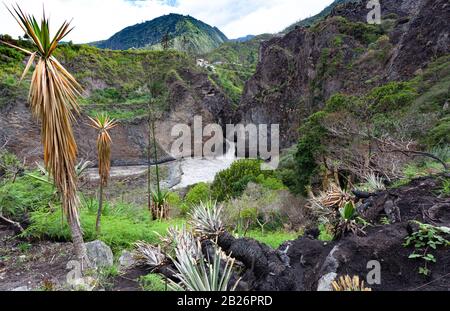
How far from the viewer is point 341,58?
32531mm

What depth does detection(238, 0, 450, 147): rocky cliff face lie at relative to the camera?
2312 cm

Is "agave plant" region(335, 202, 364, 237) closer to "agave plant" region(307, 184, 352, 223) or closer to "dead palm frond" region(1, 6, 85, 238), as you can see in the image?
"agave plant" region(307, 184, 352, 223)

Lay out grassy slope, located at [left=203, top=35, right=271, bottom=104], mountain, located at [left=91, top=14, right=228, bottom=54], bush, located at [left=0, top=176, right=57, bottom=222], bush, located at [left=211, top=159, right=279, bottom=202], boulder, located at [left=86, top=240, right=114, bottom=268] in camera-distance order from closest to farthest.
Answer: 1. boulder, located at [left=86, top=240, right=114, bottom=268]
2. bush, located at [left=0, top=176, right=57, bottom=222]
3. bush, located at [left=211, top=159, right=279, bottom=202]
4. grassy slope, located at [left=203, top=35, right=271, bottom=104]
5. mountain, located at [left=91, top=14, right=228, bottom=54]

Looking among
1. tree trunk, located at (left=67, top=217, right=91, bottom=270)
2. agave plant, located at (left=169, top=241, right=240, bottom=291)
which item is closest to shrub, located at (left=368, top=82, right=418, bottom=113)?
agave plant, located at (left=169, top=241, right=240, bottom=291)

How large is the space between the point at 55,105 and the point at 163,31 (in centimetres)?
10536

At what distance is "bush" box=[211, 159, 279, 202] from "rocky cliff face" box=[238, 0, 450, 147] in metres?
10.3

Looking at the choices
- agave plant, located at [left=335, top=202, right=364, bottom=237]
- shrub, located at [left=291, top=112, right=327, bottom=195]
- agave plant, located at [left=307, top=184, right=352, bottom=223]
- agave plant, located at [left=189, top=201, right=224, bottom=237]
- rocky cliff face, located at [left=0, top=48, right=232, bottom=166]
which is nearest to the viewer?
agave plant, located at [left=335, top=202, right=364, bottom=237]

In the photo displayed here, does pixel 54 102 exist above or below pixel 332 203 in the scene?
above

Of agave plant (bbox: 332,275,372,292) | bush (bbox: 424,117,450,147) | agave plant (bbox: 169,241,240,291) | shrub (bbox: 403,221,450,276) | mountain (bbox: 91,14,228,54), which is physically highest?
mountain (bbox: 91,14,228,54)

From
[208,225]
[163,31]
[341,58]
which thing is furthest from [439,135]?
[163,31]

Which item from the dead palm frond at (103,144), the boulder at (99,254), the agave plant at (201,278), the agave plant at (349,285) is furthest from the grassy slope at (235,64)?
the agave plant at (349,285)

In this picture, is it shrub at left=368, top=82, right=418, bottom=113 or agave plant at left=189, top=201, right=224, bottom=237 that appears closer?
agave plant at left=189, top=201, right=224, bottom=237

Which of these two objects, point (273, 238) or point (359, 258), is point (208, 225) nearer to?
point (359, 258)

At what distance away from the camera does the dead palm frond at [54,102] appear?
4.24m
